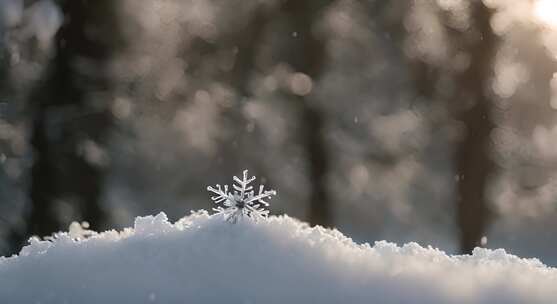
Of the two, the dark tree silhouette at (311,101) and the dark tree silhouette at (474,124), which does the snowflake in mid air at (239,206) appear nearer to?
the dark tree silhouette at (474,124)

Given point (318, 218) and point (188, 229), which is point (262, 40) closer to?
point (318, 218)

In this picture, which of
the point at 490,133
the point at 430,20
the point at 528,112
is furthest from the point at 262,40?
the point at 528,112

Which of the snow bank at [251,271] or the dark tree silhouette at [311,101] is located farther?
the dark tree silhouette at [311,101]

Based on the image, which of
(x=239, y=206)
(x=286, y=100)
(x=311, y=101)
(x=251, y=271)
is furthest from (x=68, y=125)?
(x=251, y=271)

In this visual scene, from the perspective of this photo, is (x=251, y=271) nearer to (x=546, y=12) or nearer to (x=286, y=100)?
(x=286, y=100)

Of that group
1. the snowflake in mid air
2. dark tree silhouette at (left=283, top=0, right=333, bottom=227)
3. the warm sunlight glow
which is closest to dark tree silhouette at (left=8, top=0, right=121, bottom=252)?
dark tree silhouette at (left=283, top=0, right=333, bottom=227)

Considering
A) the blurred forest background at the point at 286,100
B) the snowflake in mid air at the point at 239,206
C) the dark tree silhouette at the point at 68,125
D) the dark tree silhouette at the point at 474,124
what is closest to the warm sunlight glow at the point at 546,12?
the blurred forest background at the point at 286,100

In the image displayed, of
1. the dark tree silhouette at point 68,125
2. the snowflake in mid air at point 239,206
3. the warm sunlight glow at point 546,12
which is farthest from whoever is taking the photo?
the warm sunlight glow at point 546,12
